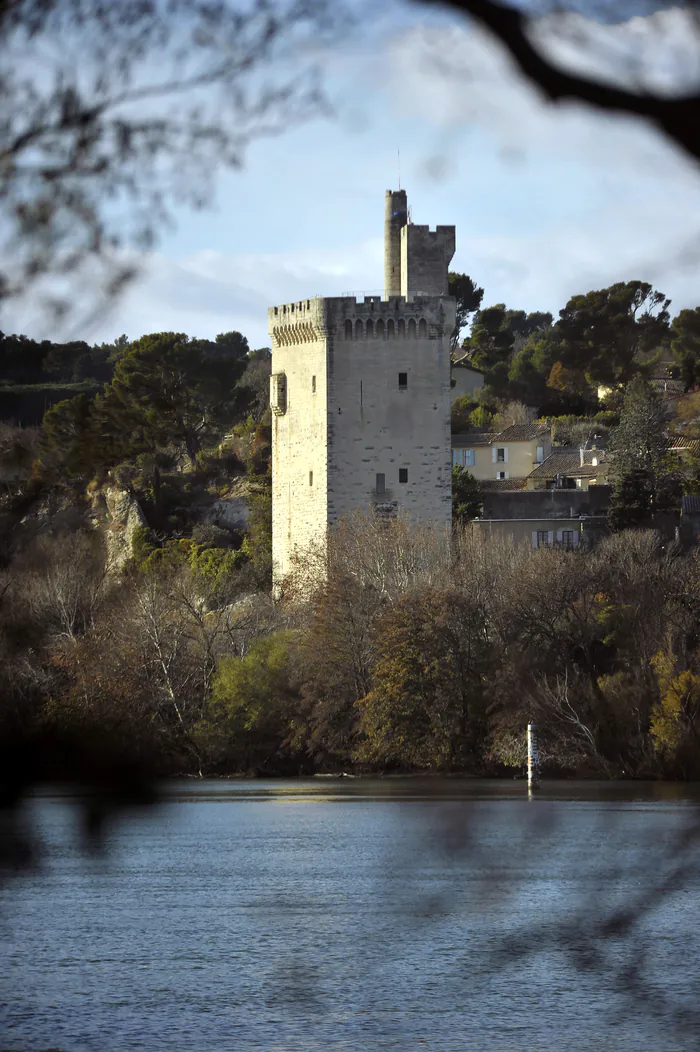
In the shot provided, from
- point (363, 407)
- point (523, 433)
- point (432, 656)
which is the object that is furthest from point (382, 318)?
point (432, 656)

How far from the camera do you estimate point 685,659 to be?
29.8 meters

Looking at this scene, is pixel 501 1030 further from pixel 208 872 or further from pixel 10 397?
pixel 10 397

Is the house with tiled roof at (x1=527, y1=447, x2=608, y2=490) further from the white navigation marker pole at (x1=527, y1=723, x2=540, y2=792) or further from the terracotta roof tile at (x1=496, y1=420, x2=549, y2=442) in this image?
the white navigation marker pole at (x1=527, y1=723, x2=540, y2=792)

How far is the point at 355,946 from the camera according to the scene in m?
22.8

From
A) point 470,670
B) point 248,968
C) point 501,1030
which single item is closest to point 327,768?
point 470,670

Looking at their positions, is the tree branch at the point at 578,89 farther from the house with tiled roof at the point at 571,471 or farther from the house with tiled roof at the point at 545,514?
the house with tiled roof at the point at 571,471

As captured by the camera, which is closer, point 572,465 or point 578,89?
point 578,89

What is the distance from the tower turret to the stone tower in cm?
109

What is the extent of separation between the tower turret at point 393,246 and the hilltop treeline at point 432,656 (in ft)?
36.7

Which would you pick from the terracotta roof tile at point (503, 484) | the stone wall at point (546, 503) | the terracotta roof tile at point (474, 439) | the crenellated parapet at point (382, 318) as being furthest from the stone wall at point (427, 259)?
the terracotta roof tile at point (474, 439)

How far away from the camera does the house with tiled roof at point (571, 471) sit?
65.6m

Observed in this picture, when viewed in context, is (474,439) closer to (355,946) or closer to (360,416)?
(360,416)

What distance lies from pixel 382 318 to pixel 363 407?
3300 mm

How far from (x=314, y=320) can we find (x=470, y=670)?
25.3 meters
